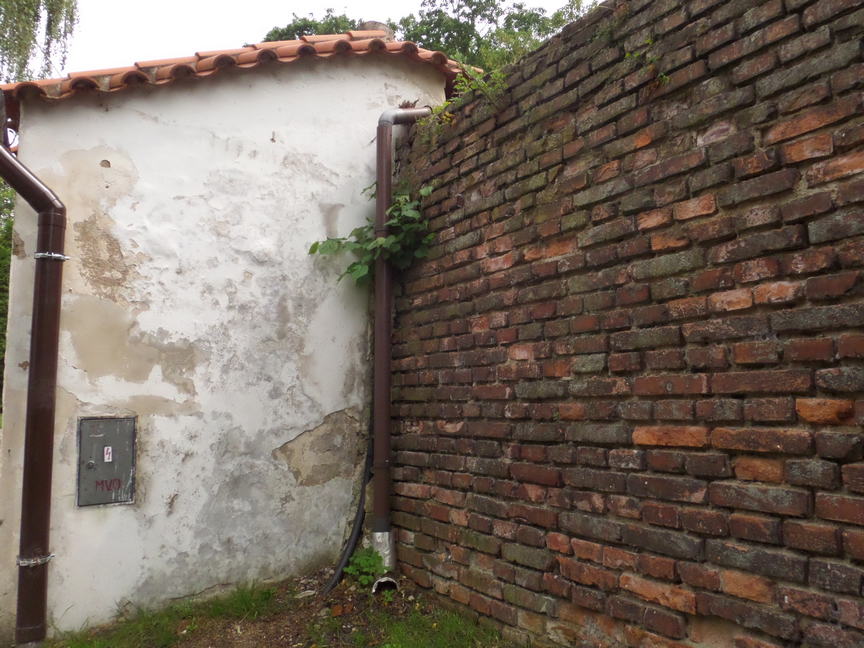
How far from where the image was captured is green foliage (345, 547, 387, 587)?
12.1ft

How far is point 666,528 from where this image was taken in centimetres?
229

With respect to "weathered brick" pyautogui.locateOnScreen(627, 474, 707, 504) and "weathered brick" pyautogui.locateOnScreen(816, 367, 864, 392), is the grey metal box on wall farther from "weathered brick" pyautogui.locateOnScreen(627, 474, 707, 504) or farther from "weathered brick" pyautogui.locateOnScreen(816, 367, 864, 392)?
"weathered brick" pyautogui.locateOnScreen(816, 367, 864, 392)

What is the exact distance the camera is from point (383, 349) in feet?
13.0

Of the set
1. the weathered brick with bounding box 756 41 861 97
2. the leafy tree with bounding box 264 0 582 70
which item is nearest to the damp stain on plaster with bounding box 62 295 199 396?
the weathered brick with bounding box 756 41 861 97

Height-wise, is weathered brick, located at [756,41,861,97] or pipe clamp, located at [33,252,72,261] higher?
weathered brick, located at [756,41,861,97]

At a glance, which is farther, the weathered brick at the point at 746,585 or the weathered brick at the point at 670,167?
the weathered brick at the point at 670,167

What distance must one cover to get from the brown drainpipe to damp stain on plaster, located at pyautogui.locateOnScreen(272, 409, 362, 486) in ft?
4.20

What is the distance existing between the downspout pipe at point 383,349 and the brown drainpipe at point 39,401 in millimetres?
1782

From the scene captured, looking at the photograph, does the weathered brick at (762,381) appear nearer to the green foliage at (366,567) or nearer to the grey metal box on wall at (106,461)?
the green foliage at (366,567)

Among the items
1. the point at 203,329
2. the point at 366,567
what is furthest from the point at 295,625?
the point at 203,329

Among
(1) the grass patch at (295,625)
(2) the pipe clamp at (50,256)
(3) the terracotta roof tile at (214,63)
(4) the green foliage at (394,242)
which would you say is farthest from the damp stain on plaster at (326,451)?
(3) the terracotta roof tile at (214,63)

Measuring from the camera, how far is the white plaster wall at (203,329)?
3457 mm

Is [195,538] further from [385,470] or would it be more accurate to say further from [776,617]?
[776,617]

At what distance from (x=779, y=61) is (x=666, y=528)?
169cm
